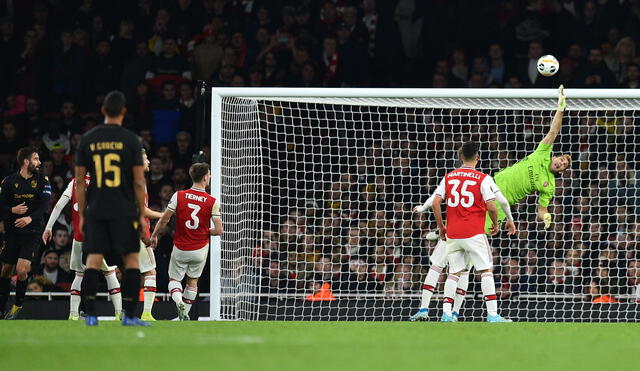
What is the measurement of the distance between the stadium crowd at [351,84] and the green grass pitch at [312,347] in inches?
190

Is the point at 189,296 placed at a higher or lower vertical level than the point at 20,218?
lower

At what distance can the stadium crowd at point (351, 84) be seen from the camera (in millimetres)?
13891

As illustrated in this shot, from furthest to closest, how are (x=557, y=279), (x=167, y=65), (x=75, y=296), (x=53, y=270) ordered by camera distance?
1. (x=167, y=65)
2. (x=53, y=270)
3. (x=557, y=279)
4. (x=75, y=296)

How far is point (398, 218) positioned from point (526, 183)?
3.29 meters

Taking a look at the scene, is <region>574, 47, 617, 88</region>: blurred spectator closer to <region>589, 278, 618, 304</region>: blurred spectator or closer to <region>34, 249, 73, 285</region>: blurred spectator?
<region>589, 278, 618, 304</region>: blurred spectator

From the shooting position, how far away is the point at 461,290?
11.3 m

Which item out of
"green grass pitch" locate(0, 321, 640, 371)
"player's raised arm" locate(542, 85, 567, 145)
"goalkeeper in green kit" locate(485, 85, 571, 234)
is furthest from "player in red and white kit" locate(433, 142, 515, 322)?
"green grass pitch" locate(0, 321, 640, 371)

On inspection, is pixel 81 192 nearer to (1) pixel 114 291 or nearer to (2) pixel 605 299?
(1) pixel 114 291

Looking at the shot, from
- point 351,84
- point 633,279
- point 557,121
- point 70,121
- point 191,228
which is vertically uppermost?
point 351,84

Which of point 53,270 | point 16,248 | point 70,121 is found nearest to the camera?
point 16,248

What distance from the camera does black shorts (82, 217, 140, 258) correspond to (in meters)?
8.22

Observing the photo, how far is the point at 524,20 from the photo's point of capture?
54.1 ft

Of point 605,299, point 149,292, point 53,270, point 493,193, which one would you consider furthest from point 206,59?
point 493,193

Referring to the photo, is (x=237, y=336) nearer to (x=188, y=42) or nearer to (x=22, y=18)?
(x=188, y=42)
